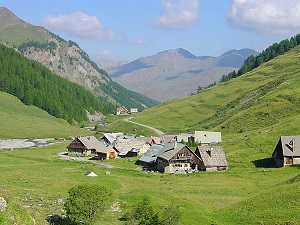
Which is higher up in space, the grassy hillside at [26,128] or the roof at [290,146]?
the grassy hillside at [26,128]

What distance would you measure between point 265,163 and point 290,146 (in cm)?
659

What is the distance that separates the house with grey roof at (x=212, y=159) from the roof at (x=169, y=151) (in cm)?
484

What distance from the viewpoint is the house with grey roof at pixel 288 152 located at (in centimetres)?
8419

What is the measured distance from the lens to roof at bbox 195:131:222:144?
392ft

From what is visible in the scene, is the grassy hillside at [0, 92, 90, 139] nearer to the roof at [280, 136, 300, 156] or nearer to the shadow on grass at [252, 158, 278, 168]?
the shadow on grass at [252, 158, 278, 168]

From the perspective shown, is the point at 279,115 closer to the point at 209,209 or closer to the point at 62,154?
the point at 62,154

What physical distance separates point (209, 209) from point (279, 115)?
84.0 meters

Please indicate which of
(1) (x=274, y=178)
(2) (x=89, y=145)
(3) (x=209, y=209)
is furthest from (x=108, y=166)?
(3) (x=209, y=209)

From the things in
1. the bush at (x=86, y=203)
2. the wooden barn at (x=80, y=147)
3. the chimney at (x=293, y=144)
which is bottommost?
the bush at (x=86, y=203)

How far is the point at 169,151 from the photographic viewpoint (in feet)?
306

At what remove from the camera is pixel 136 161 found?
104 meters

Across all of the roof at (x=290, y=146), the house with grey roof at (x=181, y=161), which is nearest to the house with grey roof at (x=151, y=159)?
the house with grey roof at (x=181, y=161)

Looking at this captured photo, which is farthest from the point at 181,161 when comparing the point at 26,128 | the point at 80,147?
the point at 26,128

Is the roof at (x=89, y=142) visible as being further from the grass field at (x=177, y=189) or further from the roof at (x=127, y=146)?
the grass field at (x=177, y=189)
